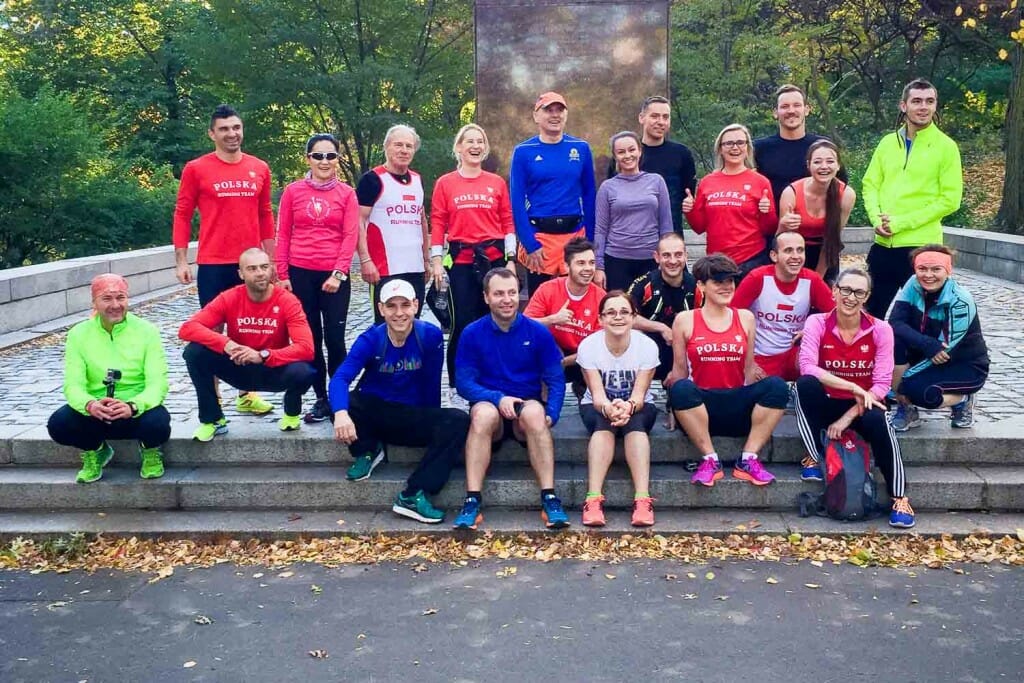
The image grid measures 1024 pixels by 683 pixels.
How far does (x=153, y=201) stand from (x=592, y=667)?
14868 millimetres

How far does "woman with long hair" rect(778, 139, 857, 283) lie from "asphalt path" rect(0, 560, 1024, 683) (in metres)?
2.29

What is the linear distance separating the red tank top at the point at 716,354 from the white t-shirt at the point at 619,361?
0.84 ft

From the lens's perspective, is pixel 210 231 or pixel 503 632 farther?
pixel 210 231

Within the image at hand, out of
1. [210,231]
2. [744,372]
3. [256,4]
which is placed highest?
[256,4]

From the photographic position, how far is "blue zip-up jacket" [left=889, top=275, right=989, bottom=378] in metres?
5.72

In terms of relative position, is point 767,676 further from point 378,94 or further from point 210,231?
point 378,94

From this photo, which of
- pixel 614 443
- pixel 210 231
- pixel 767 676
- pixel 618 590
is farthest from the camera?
pixel 210 231

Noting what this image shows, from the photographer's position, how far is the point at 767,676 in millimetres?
3727

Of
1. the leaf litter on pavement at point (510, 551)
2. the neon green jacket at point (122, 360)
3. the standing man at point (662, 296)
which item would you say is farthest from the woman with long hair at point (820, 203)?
the neon green jacket at point (122, 360)

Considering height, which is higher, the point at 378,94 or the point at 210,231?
the point at 378,94

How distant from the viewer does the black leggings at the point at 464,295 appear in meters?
6.43

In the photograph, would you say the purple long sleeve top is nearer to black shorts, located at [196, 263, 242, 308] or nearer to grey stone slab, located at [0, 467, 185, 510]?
black shorts, located at [196, 263, 242, 308]

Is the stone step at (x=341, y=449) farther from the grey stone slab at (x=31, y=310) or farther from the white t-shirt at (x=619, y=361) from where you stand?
the grey stone slab at (x=31, y=310)

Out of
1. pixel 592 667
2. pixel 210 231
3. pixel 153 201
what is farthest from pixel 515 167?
pixel 153 201
